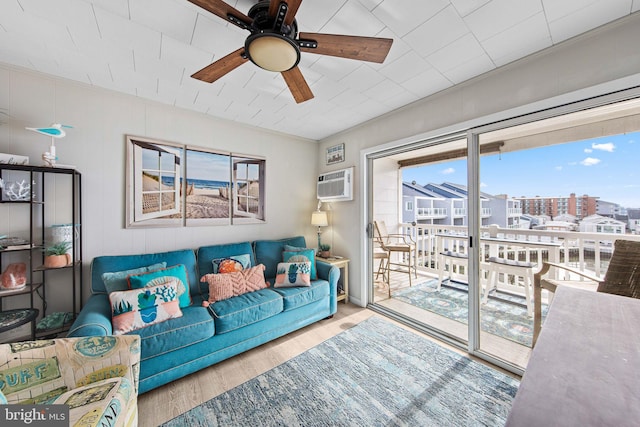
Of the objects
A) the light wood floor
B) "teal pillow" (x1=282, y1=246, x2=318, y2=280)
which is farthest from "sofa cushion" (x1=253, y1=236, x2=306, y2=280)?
the light wood floor

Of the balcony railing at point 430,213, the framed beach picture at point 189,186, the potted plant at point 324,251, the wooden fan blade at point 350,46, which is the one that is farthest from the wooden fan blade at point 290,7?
the balcony railing at point 430,213

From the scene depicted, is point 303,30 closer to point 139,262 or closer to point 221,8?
point 221,8

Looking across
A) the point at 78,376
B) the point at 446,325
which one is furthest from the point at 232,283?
the point at 446,325

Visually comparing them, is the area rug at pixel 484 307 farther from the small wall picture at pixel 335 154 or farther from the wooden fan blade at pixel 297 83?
the wooden fan blade at pixel 297 83

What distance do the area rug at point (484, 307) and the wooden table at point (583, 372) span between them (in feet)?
6.93

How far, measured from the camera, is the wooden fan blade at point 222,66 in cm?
145

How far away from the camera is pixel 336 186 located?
345 cm

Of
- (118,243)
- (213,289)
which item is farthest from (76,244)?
(213,289)

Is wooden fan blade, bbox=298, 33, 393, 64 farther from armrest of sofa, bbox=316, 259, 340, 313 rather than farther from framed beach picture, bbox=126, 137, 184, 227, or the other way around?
armrest of sofa, bbox=316, 259, 340, 313

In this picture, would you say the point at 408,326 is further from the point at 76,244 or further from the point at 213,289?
the point at 76,244

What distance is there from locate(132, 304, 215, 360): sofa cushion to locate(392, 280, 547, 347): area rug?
8.66ft

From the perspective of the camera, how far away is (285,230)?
3.58 metres

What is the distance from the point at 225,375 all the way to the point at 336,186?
2511 mm

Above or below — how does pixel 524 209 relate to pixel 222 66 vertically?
below
